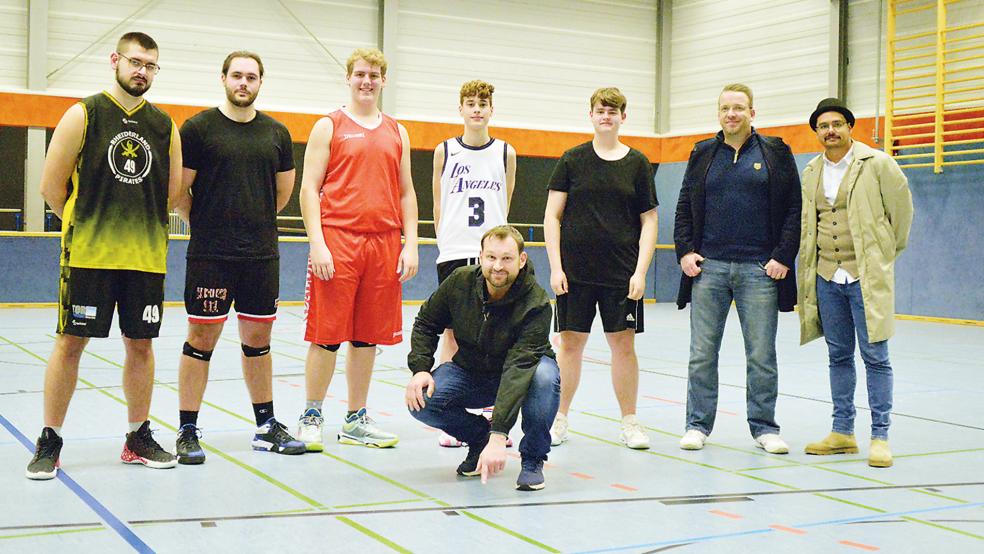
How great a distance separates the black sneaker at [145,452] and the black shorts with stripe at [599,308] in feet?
6.33

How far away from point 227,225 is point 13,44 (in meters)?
12.8

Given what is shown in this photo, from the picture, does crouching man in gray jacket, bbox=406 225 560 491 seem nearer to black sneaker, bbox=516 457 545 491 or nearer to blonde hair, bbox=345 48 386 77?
black sneaker, bbox=516 457 545 491

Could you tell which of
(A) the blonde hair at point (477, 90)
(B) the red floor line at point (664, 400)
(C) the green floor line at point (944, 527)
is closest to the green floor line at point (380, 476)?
(C) the green floor line at point (944, 527)

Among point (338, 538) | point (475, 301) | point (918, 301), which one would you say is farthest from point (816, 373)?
point (918, 301)

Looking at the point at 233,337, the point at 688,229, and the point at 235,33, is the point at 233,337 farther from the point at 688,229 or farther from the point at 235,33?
the point at 235,33

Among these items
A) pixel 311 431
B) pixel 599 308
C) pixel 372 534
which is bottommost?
A: pixel 372 534

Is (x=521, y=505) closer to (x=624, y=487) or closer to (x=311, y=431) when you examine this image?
(x=624, y=487)

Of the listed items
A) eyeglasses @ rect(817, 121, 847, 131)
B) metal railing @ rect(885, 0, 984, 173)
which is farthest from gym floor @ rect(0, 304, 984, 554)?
metal railing @ rect(885, 0, 984, 173)

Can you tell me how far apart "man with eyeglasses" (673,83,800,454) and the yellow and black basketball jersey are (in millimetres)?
2532

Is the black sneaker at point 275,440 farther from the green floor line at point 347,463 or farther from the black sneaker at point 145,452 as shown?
the black sneaker at point 145,452

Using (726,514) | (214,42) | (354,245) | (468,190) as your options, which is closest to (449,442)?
(354,245)

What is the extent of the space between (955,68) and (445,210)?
11.3 metres

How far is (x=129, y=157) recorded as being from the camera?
13.9ft

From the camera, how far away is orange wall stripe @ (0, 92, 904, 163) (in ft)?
50.4
